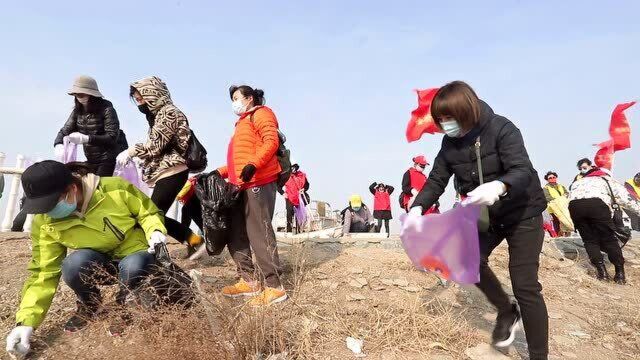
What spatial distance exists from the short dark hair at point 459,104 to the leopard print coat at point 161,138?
1.91 m

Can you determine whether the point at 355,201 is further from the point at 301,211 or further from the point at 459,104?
the point at 459,104

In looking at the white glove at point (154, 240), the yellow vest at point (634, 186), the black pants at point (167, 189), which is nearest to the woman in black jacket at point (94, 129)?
the black pants at point (167, 189)

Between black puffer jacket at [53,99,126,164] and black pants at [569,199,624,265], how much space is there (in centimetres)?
497

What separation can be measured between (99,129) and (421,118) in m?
3.44

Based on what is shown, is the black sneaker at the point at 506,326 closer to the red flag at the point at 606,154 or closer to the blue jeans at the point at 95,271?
the blue jeans at the point at 95,271

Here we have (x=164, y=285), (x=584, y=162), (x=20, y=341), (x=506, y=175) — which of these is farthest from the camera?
(x=584, y=162)

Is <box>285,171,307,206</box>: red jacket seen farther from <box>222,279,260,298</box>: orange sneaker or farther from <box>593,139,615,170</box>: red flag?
<box>222,279,260,298</box>: orange sneaker

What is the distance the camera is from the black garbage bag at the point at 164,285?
2.43m

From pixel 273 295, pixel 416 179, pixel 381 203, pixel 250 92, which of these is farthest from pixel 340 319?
pixel 381 203

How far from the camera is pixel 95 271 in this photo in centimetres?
242

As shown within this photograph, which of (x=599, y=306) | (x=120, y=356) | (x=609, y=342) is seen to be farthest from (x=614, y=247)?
(x=120, y=356)

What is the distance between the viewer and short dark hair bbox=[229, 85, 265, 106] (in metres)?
3.36

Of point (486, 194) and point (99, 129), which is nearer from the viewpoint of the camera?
point (486, 194)

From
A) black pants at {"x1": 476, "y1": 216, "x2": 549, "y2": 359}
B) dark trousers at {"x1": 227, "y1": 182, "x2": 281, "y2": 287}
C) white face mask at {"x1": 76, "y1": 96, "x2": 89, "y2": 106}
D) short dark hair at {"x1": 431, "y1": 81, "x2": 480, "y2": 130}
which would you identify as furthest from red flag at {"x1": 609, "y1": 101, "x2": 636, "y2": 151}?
white face mask at {"x1": 76, "y1": 96, "x2": 89, "y2": 106}
